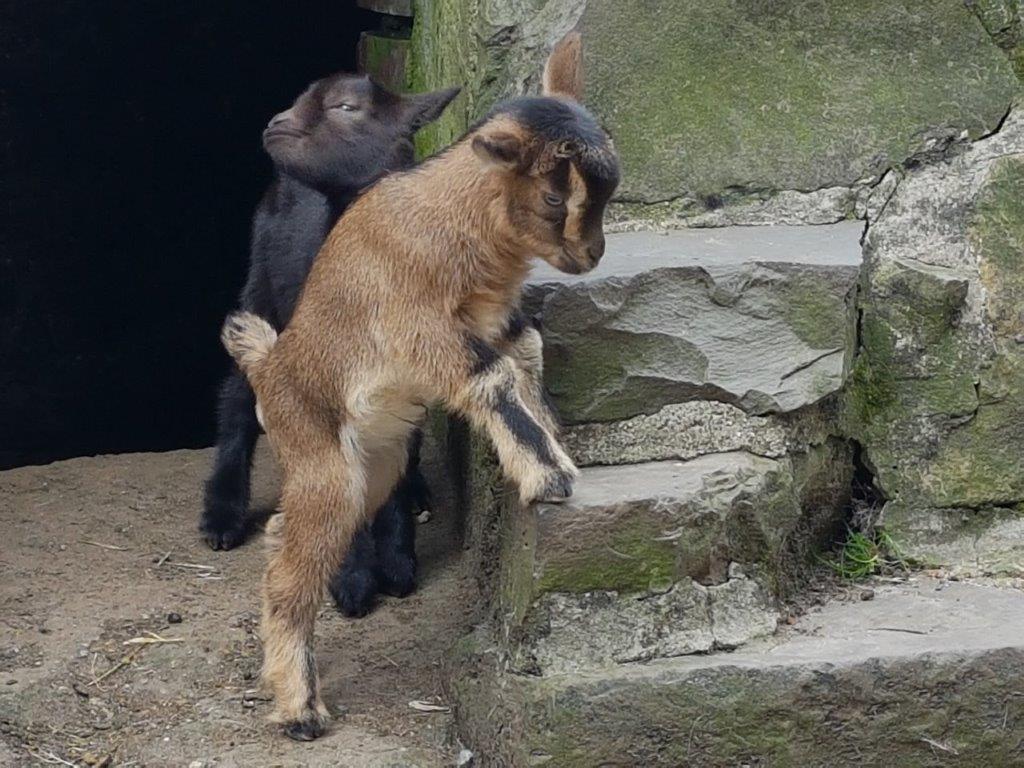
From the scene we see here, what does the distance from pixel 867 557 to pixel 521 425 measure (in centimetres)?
115

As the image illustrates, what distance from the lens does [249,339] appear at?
4.51 metres

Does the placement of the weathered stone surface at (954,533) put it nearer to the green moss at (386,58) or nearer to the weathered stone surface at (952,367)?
the weathered stone surface at (952,367)

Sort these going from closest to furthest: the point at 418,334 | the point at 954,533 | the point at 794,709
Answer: the point at 794,709 → the point at 418,334 → the point at 954,533

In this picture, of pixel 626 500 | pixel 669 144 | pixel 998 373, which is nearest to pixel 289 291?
pixel 669 144

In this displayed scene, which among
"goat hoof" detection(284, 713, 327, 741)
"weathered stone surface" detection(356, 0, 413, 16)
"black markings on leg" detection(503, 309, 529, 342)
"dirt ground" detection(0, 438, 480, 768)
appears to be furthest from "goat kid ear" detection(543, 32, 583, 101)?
"weathered stone surface" detection(356, 0, 413, 16)

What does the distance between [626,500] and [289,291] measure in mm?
1781

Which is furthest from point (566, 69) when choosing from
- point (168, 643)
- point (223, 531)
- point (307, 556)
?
point (223, 531)

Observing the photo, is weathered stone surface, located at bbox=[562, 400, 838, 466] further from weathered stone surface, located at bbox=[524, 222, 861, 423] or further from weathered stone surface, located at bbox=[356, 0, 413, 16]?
weathered stone surface, located at bbox=[356, 0, 413, 16]

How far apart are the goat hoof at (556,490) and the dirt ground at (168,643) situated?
2.70ft

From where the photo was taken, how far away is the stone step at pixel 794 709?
11.9ft

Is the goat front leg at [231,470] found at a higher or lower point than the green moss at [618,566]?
lower

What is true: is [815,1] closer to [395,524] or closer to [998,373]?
[998,373]

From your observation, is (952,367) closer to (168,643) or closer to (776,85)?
(776,85)

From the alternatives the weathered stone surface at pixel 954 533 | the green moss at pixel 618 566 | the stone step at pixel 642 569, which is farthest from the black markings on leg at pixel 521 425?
the weathered stone surface at pixel 954 533
